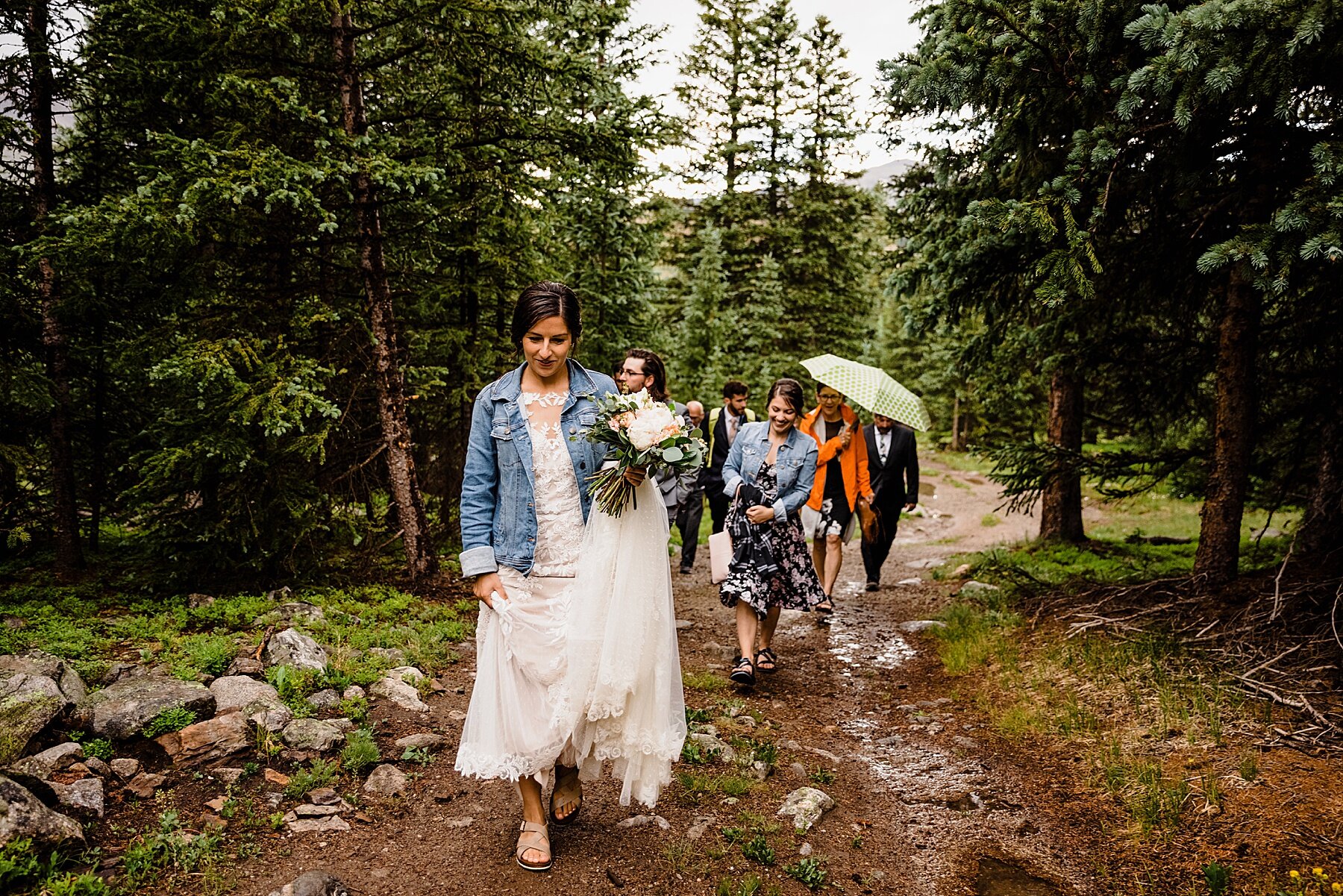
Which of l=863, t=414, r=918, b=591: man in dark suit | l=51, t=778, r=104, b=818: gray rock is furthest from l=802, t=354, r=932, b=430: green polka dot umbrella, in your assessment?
l=51, t=778, r=104, b=818: gray rock

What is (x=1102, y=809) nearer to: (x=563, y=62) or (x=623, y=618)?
(x=623, y=618)

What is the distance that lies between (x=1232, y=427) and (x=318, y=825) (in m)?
7.48

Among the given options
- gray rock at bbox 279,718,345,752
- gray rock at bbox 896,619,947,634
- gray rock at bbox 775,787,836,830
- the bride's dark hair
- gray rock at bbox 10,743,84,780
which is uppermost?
the bride's dark hair

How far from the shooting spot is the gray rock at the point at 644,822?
4.23 meters

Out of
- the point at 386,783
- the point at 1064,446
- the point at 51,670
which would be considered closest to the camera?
the point at 386,783

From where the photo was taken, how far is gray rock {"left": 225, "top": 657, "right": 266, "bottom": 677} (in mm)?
Result: 5465

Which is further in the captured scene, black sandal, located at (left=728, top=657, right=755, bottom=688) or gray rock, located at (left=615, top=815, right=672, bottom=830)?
black sandal, located at (left=728, top=657, right=755, bottom=688)

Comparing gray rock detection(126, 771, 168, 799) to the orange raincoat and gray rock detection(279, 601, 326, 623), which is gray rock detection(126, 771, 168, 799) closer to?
gray rock detection(279, 601, 326, 623)

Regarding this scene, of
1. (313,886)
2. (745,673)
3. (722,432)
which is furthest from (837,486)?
(313,886)

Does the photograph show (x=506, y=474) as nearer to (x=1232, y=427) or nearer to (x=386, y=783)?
(x=386, y=783)

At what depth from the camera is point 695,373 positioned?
68.1 ft

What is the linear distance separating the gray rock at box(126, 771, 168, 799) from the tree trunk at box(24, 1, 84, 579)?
17.7 feet

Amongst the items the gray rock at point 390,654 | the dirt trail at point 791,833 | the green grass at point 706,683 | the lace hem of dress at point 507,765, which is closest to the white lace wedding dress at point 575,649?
the lace hem of dress at point 507,765

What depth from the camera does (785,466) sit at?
253 inches
